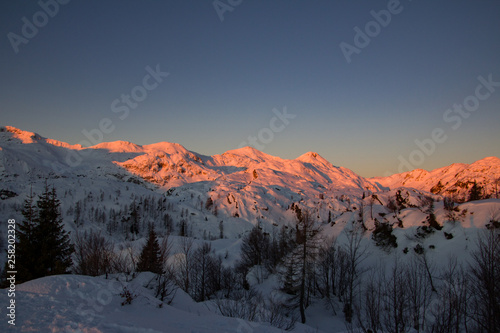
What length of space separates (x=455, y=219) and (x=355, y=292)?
16238mm

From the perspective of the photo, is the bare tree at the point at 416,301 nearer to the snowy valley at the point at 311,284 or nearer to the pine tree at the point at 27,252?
the snowy valley at the point at 311,284

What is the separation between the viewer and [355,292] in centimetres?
3194

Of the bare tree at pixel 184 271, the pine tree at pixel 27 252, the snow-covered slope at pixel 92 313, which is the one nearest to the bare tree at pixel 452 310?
the snow-covered slope at pixel 92 313

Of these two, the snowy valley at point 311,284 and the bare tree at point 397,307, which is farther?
the bare tree at point 397,307

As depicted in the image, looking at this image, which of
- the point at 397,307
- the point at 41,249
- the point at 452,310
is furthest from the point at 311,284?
the point at 41,249

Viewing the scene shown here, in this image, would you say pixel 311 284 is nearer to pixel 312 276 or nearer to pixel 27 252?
pixel 312 276

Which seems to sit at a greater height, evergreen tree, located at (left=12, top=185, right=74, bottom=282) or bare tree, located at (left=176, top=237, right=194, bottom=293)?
evergreen tree, located at (left=12, top=185, right=74, bottom=282)

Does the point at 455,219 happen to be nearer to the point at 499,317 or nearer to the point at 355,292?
the point at 355,292

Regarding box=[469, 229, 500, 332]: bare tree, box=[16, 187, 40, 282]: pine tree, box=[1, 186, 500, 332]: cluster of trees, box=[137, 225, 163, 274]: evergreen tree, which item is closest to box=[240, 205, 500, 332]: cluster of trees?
box=[469, 229, 500, 332]: bare tree

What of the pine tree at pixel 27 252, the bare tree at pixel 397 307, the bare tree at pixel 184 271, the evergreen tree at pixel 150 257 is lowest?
the bare tree at pixel 184 271

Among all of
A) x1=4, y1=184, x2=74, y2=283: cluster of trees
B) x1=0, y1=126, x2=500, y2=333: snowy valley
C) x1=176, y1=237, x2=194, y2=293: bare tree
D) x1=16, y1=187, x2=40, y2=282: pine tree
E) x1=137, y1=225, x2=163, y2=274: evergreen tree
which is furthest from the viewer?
x1=176, y1=237, x2=194, y2=293: bare tree

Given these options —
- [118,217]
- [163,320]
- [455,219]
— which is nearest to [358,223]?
[455,219]

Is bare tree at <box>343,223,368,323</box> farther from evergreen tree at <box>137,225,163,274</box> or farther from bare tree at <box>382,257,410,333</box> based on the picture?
evergreen tree at <box>137,225,163,274</box>

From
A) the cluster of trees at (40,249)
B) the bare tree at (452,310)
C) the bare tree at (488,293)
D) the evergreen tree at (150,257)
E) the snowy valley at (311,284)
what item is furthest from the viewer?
the evergreen tree at (150,257)
